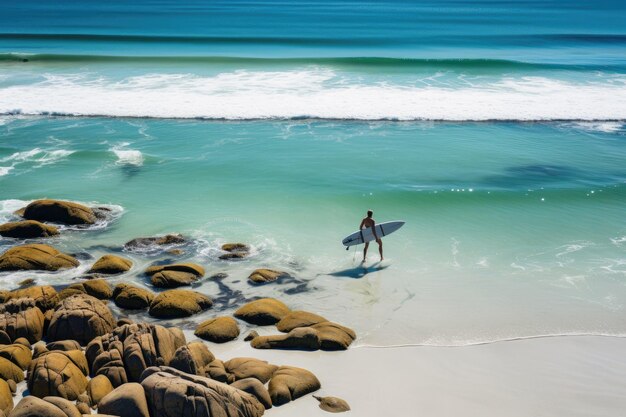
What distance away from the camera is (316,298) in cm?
1399

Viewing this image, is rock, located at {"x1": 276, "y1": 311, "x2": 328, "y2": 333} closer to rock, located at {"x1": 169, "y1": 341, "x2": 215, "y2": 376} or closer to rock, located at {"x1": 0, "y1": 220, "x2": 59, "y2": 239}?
rock, located at {"x1": 169, "y1": 341, "x2": 215, "y2": 376}

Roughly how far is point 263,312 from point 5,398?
481 centimetres

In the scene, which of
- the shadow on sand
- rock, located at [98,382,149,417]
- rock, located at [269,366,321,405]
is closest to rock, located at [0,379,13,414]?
rock, located at [98,382,149,417]

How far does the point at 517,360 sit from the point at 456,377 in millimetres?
1337

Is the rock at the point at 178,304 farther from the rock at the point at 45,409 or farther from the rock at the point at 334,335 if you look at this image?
the rock at the point at 45,409

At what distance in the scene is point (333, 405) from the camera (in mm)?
10016

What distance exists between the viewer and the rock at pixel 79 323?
11836mm

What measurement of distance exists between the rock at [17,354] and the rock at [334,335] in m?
4.89

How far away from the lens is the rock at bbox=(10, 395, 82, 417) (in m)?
8.67

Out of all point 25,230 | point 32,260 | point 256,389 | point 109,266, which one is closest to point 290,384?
point 256,389

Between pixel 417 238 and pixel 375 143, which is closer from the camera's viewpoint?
pixel 417 238

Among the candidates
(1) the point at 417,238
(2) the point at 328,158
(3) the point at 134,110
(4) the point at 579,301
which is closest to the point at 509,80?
(2) the point at 328,158

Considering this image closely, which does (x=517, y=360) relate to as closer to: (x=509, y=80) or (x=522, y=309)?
(x=522, y=309)

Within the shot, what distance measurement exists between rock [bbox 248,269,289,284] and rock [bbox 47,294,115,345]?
11.3 feet
